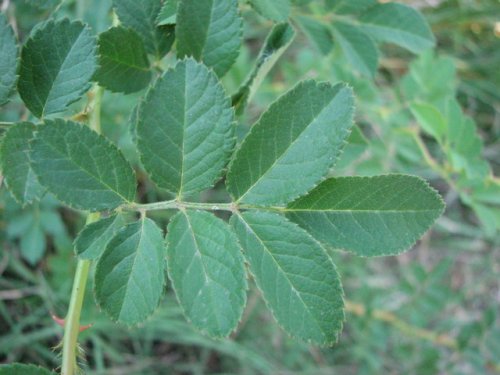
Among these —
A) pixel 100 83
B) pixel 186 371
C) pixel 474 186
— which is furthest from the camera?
pixel 186 371

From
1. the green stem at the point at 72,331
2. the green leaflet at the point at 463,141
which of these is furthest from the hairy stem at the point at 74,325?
the green leaflet at the point at 463,141

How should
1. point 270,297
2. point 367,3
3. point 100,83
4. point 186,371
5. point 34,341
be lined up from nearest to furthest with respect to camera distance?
point 270,297, point 100,83, point 367,3, point 34,341, point 186,371

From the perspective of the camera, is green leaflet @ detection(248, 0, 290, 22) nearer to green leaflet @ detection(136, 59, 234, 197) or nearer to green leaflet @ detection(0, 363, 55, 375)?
green leaflet @ detection(136, 59, 234, 197)

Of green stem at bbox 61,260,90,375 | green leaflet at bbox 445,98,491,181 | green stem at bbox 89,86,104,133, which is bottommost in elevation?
green leaflet at bbox 445,98,491,181

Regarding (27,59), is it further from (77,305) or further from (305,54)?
(305,54)

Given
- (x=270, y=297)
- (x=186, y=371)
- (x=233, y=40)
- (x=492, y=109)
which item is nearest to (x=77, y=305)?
(x=270, y=297)

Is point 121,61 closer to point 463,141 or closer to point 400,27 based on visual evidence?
point 400,27

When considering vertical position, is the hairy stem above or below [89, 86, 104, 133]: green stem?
below

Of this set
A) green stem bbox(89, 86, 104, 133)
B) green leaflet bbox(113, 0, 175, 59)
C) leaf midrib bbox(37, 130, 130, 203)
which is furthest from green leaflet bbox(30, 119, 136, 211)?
green leaflet bbox(113, 0, 175, 59)
